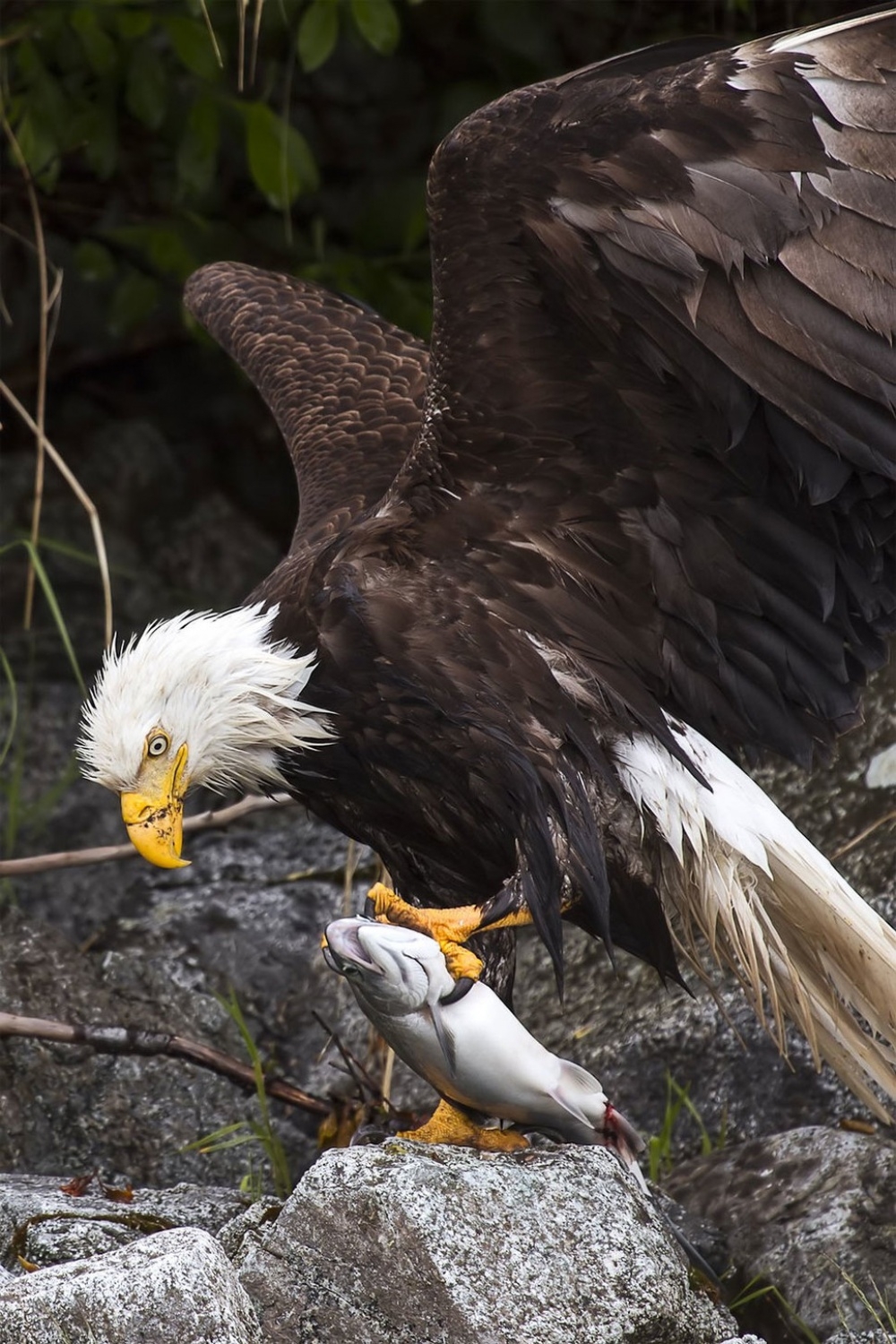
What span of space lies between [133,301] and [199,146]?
22.6 inches

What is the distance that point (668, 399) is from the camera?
2.57 m

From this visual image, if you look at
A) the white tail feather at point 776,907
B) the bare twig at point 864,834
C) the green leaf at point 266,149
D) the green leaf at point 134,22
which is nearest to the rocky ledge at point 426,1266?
the white tail feather at point 776,907

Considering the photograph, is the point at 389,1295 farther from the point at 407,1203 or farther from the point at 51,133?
the point at 51,133

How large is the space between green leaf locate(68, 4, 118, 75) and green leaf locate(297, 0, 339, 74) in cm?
53

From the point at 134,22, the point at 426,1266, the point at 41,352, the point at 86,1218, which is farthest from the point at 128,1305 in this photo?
the point at 134,22

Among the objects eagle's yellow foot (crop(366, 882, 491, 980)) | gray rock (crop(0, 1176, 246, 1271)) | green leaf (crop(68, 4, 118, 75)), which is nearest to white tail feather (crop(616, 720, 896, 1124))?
eagle's yellow foot (crop(366, 882, 491, 980))

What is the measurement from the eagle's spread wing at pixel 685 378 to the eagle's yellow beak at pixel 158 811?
527mm

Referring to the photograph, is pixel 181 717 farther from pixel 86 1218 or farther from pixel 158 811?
pixel 86 1218

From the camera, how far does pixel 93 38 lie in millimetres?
3945

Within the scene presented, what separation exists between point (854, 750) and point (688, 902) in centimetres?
91

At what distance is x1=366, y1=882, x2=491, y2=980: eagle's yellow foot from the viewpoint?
2539 mm

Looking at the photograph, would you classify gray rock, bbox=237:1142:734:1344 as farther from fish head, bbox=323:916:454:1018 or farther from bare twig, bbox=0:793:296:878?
bare twig, bbox=0:793:296:878

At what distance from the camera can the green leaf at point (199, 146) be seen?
13.2 ft

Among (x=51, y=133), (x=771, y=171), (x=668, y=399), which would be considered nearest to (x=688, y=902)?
(x=668, y=399)
